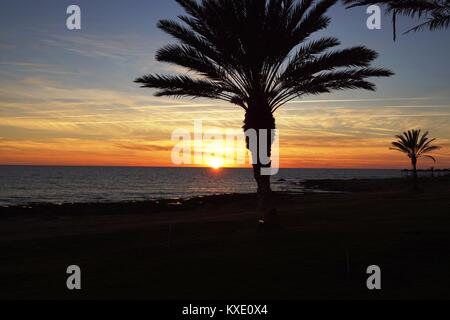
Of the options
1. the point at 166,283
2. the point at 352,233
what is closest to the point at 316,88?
the point at 352,233

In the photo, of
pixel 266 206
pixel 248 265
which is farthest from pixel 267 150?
pixel 248 265

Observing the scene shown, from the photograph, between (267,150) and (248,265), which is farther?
(267,150)

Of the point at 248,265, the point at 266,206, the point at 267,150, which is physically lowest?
the point at 248,265

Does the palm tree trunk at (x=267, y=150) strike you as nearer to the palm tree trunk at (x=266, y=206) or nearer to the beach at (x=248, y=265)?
the palm tree trunk at (x=266, y=206)

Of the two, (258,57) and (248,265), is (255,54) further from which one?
(248,265)

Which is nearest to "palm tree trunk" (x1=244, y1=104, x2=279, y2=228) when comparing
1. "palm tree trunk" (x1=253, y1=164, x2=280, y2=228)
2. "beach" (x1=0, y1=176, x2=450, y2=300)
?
"palm tree trunk" (x1=253, y1=164, x2=280, y2=228)

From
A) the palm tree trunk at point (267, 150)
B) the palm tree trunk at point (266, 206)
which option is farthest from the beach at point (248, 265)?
the palm tree trunk at point (267, 150)

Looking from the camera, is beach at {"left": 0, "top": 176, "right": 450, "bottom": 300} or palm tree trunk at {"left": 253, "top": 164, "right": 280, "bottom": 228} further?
palm tree trunk at {"left": 253, "top": 164, "right": 280, "bottom": 228}

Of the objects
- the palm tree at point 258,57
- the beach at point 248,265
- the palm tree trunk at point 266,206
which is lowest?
the beach at point 248,265

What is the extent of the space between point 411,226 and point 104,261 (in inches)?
429

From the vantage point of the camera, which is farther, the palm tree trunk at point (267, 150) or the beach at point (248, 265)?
the palm tree trunk at point (267, 150)

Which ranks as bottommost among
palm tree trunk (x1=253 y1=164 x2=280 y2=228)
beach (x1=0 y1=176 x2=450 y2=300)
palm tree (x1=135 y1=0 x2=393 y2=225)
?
beach (x1=0 y1=176 x2=450 y2=300)

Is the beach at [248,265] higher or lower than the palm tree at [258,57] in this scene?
lower

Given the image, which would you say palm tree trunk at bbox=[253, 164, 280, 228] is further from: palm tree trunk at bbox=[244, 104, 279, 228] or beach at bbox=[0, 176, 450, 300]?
beach at bbox=[0, 176, 450, 300]
